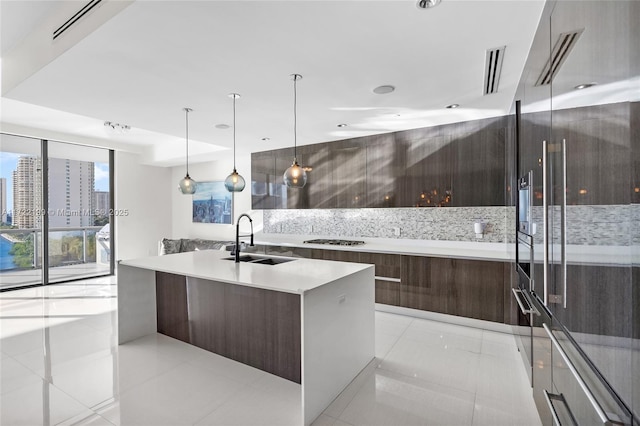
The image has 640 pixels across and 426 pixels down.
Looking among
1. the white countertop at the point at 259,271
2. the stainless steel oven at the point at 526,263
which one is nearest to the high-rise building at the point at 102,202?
the white countertop at the point at 259,271

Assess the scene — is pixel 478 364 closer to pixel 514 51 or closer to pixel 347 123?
pixel 514 51

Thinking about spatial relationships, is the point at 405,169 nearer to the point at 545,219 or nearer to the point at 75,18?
the point at 545,219

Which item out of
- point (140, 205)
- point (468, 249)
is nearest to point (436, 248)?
point (468, 249)

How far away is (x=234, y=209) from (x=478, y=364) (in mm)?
5547

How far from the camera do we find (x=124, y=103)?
3.48 m

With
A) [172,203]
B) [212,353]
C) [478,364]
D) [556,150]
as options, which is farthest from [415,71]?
[172,203]

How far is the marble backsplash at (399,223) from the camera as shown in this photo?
433 cm

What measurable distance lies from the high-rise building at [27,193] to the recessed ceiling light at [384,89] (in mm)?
6439

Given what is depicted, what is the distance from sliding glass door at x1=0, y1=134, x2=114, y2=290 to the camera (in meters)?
5.67

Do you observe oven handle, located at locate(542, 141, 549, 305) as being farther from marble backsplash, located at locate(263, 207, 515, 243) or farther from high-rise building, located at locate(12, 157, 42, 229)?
high-rise building, located at locate(12, 157, 42, 229)

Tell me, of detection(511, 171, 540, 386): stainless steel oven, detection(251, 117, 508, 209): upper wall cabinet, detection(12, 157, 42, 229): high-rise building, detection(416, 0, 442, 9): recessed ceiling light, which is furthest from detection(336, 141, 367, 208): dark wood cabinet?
detection(12, 157, 42, 229): high-rise building

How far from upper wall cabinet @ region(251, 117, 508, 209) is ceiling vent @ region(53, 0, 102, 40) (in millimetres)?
3639

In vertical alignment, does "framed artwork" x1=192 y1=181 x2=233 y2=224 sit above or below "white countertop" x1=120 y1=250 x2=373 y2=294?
above

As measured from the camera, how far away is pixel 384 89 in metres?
3.16
